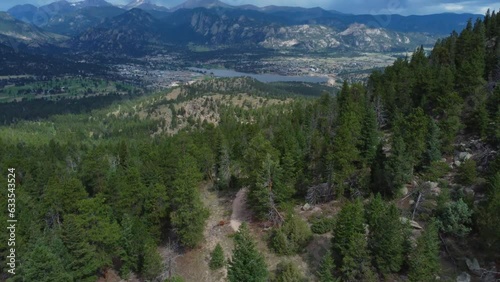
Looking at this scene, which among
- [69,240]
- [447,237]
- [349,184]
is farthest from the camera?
[349,184]

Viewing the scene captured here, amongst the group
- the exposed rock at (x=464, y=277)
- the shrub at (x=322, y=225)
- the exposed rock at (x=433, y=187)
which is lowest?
the shrub at (x=322, y=225)

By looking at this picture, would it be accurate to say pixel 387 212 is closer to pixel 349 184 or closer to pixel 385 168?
pixel 385 168

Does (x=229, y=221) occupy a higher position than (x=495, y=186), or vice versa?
(x=495, y=186)

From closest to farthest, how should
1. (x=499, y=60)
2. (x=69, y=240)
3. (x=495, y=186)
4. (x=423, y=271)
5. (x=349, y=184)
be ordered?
(x=423, y=271) → (x=495, y=186) → (x=69, y=240) → (x=349, y=184) → (x=499, y=60)

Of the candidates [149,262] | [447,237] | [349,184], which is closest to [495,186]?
[447,237]

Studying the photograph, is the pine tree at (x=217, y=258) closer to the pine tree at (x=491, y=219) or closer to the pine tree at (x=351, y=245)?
the pine tree at (x=351, y=245)

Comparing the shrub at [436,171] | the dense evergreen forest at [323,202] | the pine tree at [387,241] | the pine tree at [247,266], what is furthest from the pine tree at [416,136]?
the pine tree at [247,266]
